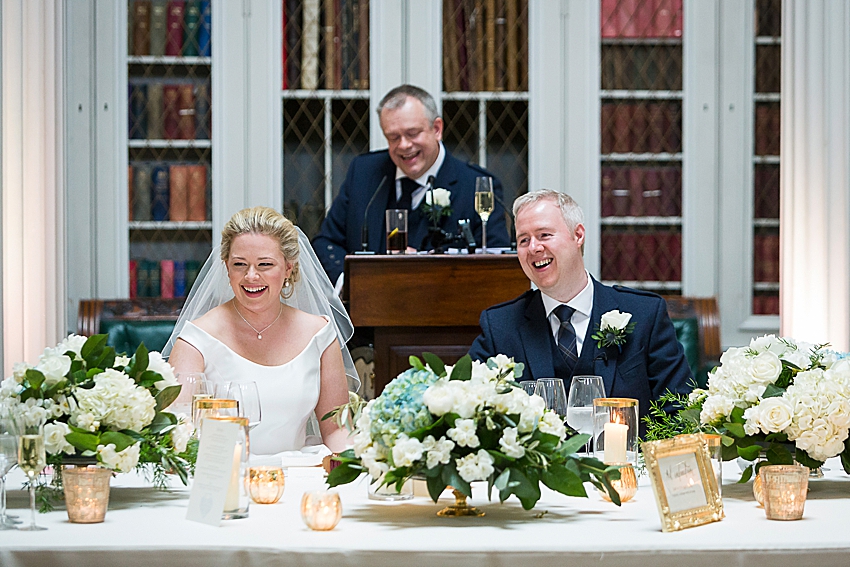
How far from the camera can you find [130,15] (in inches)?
198

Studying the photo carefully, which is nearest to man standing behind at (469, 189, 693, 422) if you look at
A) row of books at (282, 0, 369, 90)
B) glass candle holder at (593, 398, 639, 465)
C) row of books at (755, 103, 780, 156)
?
glass candle holder at (593, 398, 639, 465)

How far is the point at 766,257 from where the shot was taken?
5164 mm

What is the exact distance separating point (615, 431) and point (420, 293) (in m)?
1.81

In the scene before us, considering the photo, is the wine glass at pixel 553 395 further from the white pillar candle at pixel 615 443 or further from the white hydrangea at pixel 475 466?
Result: the white hydrangea at pixel 475 466

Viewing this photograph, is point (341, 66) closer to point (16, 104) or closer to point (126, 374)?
point (16, 104)

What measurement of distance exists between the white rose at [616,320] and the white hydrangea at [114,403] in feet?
5.13

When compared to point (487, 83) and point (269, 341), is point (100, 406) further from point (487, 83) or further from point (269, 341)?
point (487, 83)

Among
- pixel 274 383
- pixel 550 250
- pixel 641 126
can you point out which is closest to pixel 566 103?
pixel 641 126

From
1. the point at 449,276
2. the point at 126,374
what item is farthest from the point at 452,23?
the point at 126,374

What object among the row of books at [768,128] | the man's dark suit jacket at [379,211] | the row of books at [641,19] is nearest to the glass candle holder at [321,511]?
the man's dark suit jacket at [379,211]

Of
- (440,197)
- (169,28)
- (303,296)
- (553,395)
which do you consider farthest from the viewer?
(169,28)

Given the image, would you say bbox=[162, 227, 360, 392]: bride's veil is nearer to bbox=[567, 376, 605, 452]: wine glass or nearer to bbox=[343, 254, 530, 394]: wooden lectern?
bbox=[343, 254, 530, 394]: wooden lectern

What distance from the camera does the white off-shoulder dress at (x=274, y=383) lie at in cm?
294

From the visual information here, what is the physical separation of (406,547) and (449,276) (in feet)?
7.29
